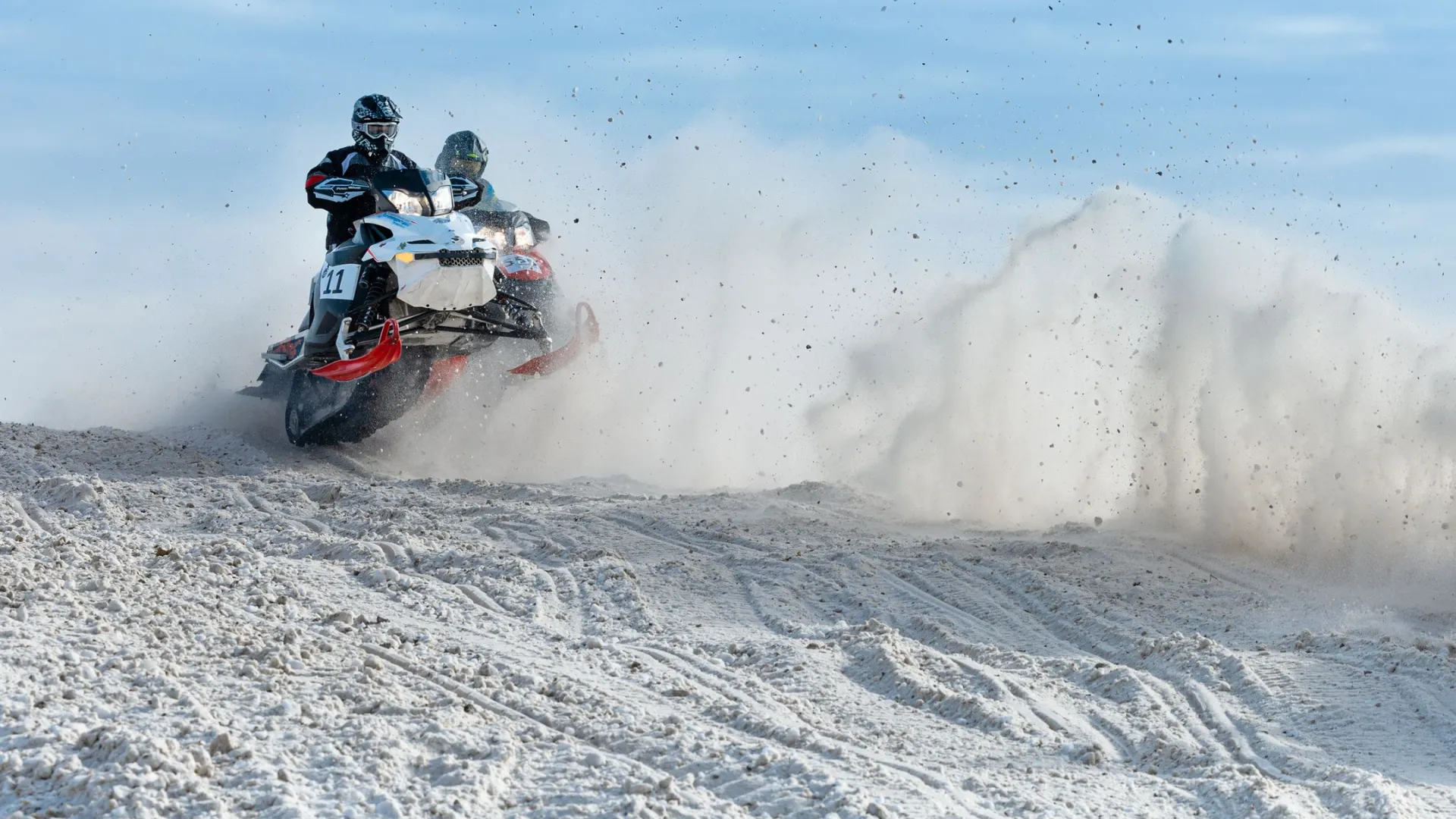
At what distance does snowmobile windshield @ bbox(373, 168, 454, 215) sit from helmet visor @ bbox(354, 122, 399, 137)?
572mm

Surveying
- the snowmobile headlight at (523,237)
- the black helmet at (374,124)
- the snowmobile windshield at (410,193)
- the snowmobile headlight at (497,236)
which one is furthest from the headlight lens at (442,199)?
the snowmobile headlight at (523,237)

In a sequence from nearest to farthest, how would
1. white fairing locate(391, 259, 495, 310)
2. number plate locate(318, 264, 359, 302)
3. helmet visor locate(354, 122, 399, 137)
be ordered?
1. white fairing locate(391, 259, 495, 310)
2. number plate locate(318, 264, 359, 302)
3. helmet visor locate(354, 122, 399, 137)

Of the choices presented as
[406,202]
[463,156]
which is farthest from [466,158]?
[406,202]

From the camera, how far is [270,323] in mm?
16219

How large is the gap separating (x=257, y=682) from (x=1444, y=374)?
24.8 feet

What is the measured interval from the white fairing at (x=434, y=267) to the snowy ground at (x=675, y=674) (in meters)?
2.39

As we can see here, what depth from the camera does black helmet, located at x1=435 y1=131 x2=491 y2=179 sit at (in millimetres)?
13828

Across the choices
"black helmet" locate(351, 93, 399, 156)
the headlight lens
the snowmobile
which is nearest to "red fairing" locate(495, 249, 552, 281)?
the snowmobile

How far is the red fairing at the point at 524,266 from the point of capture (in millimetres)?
12953

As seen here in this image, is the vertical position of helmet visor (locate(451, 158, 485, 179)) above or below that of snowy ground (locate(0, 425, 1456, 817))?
above

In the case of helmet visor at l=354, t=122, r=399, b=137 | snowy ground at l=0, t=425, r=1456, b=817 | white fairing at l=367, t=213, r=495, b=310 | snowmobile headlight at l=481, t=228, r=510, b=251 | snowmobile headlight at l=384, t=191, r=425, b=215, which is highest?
helmet visor at l=354, t=122, r=399, b=137

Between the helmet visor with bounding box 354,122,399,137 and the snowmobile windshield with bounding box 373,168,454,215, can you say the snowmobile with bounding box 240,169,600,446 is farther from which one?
the helmet visor with bounding box 354,122,399,137

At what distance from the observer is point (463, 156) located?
45.4 feet

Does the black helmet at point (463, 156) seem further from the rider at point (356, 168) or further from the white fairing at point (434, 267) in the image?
the white fairing at point (434, 267)
